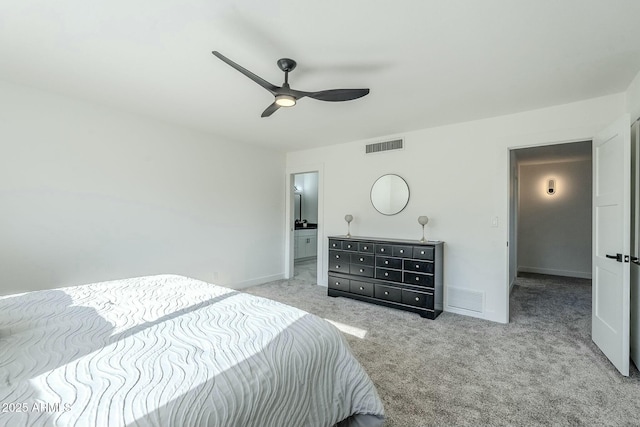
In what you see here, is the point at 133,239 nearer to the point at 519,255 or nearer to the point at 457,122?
the point at 457,122

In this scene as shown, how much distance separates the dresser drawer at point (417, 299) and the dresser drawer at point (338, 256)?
0.92 m

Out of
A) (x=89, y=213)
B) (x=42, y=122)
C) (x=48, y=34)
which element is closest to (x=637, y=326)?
(x=48, y=34)

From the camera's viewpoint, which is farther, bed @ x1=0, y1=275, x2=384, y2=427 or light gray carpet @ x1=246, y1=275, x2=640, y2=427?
light gray carpet @ x1=246, y1=275, x2=640, y2=427

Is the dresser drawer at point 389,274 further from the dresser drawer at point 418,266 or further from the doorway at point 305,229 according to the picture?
the doorway at point 305,229

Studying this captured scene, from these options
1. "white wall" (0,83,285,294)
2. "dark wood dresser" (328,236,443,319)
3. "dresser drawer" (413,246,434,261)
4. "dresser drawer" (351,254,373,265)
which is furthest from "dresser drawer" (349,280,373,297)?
"white wall" (0,83,285,294)

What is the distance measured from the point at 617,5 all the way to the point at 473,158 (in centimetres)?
201

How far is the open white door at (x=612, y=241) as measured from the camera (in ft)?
7.26

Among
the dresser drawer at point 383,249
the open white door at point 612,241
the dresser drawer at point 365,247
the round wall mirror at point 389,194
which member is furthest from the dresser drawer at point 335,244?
the open white door at point 612,241

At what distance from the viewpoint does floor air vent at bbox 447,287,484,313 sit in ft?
11.4

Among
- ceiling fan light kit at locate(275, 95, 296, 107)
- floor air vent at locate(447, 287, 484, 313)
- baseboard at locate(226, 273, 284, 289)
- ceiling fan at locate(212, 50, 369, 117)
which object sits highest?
ceiling fan at locate(212, 50, 369, 117)

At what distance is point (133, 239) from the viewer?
11.3 feet

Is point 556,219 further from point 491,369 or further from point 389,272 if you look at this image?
point 491,369

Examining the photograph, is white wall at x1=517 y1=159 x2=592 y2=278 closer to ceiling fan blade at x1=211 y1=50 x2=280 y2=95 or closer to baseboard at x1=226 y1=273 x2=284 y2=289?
baseboard at x1=226 y1=273 x2=284 y2=289

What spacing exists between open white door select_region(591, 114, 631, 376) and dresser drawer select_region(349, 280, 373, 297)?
2237mm
